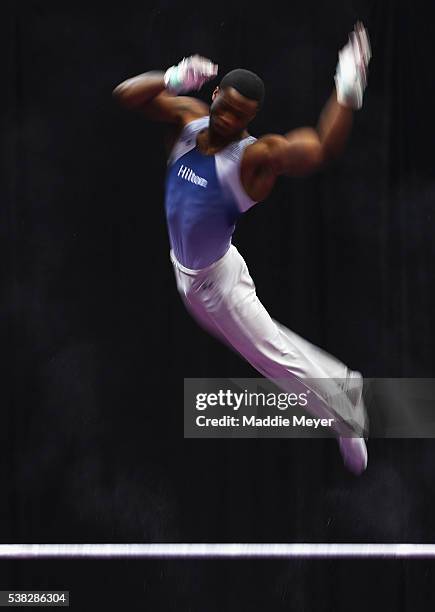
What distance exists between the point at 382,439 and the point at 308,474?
36cm

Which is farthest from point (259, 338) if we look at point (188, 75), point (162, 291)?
point (188, 75)

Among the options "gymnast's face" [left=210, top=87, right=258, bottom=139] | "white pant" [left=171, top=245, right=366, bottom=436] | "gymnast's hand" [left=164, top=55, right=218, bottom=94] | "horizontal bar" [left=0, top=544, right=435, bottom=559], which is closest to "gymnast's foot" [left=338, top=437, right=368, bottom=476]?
"white pant" [left=171, top=245, right=366, bottom=436]

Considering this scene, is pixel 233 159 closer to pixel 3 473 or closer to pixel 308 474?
pixel 308 474

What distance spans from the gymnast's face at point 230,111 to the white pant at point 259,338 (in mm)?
496

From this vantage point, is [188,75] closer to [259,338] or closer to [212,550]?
[259,338]

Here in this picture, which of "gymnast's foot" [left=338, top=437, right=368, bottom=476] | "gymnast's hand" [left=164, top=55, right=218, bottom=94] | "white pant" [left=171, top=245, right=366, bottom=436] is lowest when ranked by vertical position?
"gymnast's foot" [left=338, top=437, right=368, bottom=476]

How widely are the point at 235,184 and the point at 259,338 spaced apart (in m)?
0.59

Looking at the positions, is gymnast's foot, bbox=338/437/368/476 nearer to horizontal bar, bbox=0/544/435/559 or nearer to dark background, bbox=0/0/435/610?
dark background, bbox=0/0/435/610

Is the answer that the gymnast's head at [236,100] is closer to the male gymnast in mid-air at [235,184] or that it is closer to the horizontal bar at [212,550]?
the male gymnast in mid-air at [235,184]

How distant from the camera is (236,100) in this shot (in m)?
3.10

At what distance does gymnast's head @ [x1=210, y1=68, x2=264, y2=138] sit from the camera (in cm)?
308

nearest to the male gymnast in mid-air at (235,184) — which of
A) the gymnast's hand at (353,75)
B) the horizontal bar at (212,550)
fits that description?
the gymnast's hand at (353,75)

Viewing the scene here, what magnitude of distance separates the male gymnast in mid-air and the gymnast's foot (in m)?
0.01

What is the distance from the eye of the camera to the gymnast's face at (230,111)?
3098 millimetres
